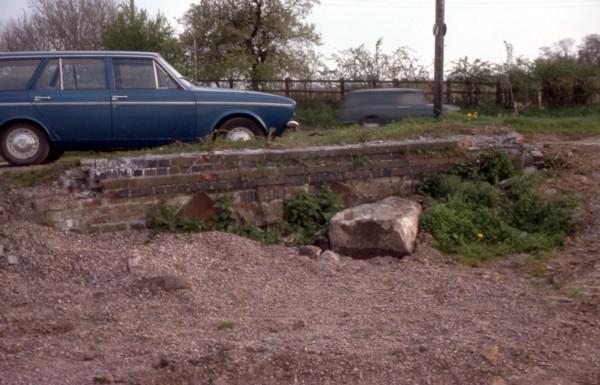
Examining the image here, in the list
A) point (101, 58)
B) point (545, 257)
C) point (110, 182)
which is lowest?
point (545, 257)

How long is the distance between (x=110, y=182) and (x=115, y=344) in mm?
2668

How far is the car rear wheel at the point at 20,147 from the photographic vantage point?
10.3 meters

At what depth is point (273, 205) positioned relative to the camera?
8.56 meters

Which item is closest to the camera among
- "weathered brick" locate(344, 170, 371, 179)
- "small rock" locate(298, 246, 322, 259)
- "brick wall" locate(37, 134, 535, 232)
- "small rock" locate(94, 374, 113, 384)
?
"small rock" locate(94, 374, 113, 384)

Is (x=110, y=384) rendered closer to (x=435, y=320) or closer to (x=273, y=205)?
(x=435, y=320)

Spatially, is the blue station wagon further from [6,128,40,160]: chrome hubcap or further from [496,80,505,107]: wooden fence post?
[496,80,505,107]: wooden fence post

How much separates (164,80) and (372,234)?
14.2ft

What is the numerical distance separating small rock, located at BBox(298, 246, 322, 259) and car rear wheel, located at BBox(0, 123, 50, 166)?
170 inches

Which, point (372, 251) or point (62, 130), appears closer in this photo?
point (372, 251)

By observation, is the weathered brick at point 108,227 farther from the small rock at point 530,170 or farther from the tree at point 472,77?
the tree at point 472,77

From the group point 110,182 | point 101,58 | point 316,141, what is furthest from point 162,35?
point 110,182

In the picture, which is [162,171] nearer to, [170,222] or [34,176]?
[170,222]

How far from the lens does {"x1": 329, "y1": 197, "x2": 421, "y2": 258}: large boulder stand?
7.62 meters

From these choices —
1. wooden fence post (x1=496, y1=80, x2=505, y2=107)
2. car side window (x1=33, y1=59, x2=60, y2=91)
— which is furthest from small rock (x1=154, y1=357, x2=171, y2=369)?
wooden fence post (x1=496, y1=80, x2=505, y2=107)
